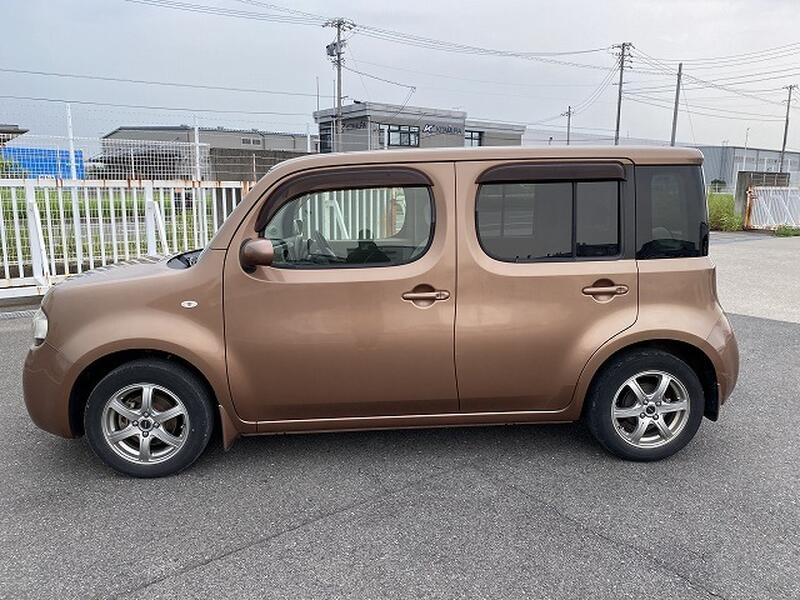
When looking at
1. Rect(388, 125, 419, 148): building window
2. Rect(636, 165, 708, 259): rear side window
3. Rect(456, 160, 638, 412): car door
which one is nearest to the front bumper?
Rect(456, 160, 638, 412): car door

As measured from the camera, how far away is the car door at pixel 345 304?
3258mm

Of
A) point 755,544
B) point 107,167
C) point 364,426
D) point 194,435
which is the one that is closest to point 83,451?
point 194,435

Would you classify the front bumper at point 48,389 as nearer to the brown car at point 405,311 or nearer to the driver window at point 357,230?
the brown car at point 405,311

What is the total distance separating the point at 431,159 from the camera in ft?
10.9

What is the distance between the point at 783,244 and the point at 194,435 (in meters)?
18.1

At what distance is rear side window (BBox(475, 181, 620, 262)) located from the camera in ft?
11.0

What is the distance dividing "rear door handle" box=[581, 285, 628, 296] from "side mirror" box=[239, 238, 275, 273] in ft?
5.70

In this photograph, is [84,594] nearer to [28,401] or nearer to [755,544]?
[28,401]

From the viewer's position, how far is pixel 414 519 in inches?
116

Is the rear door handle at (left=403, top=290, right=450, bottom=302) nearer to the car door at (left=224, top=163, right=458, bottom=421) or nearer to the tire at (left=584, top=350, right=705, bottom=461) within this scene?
the car door at (left=224, top=163, right=458, bottom=421)

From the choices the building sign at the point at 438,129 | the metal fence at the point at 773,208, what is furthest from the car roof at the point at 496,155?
the building sign at the point at 438,129

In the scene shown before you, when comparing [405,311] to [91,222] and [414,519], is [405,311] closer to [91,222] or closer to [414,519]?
[414,519]

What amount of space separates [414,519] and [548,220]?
5.79 feet

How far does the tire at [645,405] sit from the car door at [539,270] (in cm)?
22
